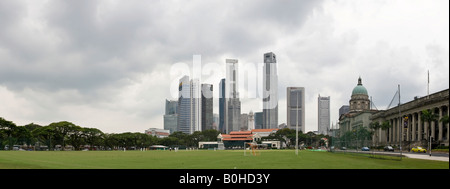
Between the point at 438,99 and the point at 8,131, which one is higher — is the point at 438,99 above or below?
above

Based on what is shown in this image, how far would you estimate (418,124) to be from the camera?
109500 millimetres

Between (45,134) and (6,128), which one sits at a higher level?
(6,128)

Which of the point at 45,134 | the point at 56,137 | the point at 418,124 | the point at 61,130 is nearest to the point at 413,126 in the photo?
the point at 418,124

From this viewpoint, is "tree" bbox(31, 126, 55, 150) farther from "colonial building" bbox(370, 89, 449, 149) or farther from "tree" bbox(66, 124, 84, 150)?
"colonial building" bbox(370, 89, 449, 149)

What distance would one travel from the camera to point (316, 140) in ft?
648

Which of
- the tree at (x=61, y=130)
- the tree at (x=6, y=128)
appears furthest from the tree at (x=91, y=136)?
the tree at (x=6, y=128)

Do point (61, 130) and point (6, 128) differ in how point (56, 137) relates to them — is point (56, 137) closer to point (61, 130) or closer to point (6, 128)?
point (61, 130)

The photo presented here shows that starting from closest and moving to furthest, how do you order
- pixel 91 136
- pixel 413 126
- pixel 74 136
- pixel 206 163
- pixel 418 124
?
pixel 206 163 < pixel 418 124 < pixel 74 136 < pixel 91 136 < pixel 413 126

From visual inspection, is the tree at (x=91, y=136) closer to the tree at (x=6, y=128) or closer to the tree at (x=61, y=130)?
the tree at (x=61, y=130)

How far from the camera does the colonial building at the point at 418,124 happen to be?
92.2 meters
